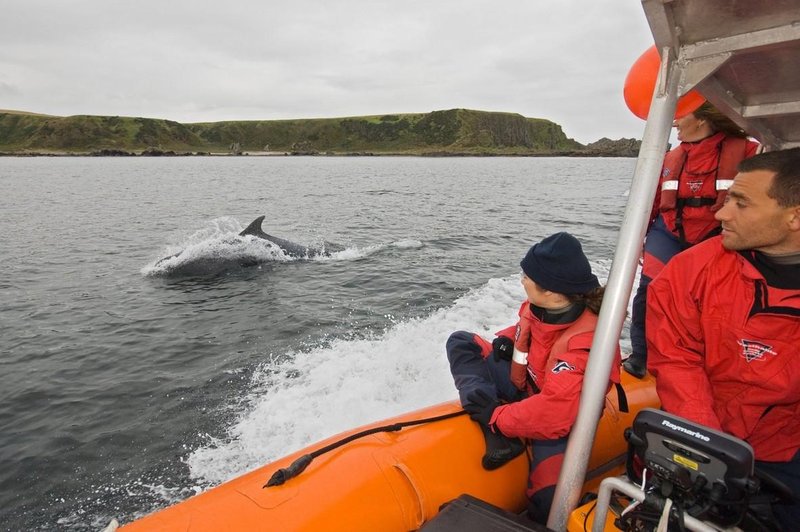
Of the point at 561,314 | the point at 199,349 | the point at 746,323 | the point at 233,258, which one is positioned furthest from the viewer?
the point at 233,258

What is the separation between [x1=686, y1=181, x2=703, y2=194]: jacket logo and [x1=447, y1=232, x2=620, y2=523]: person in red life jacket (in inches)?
85.4

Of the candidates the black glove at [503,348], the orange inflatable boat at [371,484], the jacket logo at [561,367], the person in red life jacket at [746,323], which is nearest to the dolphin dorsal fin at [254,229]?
the black glove at [503,348]

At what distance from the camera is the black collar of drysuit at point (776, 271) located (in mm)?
2574

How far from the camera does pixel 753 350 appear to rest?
2.67 m

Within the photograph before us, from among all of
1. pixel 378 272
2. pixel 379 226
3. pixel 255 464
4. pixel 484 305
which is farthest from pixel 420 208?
pixel 255 464

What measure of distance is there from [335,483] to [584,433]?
5.22 feet

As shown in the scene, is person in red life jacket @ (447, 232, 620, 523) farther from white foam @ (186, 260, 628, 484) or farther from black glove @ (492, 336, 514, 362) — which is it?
white foam @ (186, 260, 628, 484)

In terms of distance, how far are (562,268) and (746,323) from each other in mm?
1038

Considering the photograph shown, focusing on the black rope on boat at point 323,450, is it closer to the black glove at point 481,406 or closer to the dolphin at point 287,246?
the black glove at point 481,406

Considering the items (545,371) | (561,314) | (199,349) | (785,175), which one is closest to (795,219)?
(785,175)

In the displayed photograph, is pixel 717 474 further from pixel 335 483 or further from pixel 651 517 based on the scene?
pixel 335 483

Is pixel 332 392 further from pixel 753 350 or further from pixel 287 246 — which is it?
pixel 287 246

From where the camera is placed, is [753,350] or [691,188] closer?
[753,350]

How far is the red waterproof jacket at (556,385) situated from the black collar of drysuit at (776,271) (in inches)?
35.1
